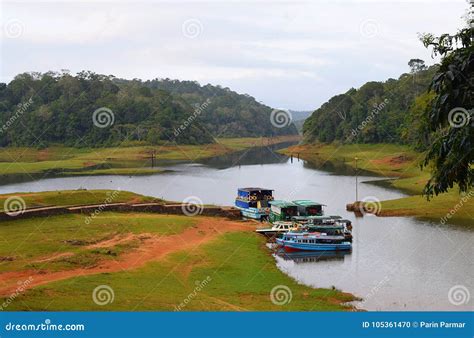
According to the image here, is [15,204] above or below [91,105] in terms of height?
below

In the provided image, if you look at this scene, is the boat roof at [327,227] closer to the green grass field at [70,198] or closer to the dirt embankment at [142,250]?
the dirt embankment at [142,250]

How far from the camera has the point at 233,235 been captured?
4484cm

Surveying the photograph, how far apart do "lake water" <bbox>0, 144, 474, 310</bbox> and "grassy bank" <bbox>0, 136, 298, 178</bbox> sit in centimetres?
2158

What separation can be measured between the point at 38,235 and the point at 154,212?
48.0 feet

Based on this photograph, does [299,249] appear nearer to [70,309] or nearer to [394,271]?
[394,271]

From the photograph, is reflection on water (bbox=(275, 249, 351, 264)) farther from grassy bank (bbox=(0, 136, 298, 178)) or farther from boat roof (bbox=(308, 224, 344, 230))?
grassy bank (bbox=(0, 136, 298, 178))

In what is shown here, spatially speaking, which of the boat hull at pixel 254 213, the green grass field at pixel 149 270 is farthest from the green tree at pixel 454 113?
the boat hull at pixel 254 213

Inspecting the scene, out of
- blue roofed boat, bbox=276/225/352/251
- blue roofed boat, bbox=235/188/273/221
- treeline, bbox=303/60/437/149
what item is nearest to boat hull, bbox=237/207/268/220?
blue roofed boat, bbox=235/188/273/221

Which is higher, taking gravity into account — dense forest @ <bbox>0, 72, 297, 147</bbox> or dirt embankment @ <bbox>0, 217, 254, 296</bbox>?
dense forest @ <bbox>0, 72, 297, 147</bbox>

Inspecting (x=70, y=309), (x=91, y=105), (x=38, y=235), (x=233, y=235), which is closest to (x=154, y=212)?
(x=233, y=235)

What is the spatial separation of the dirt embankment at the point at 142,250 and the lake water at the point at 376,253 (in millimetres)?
7071

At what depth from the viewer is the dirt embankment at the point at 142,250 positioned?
29219 millimetres

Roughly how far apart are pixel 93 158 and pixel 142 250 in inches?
4033

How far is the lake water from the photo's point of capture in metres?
30.9
